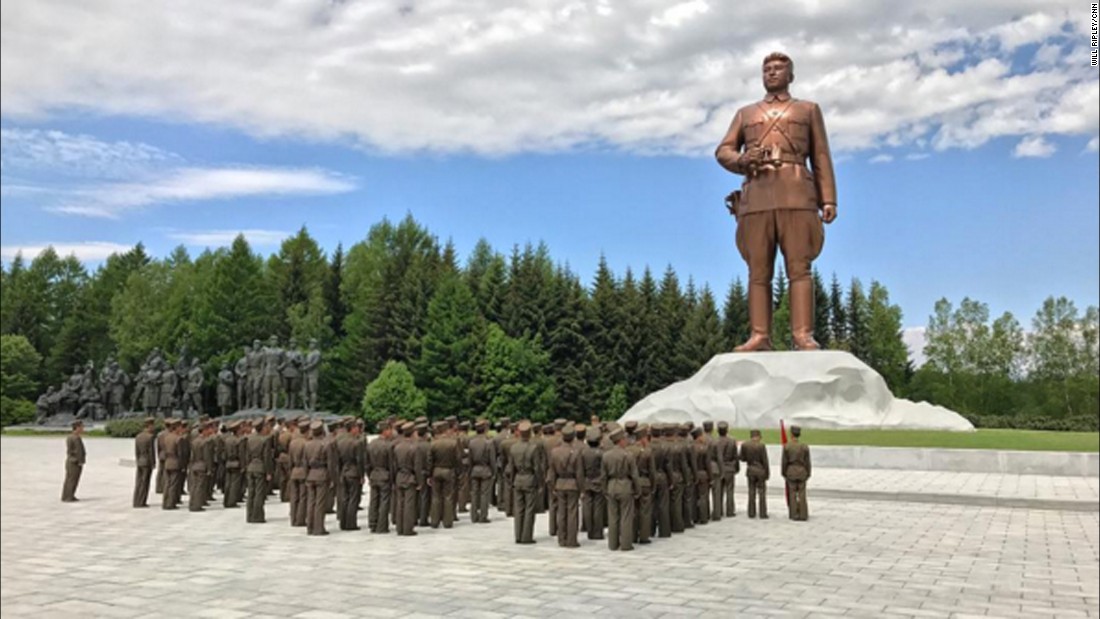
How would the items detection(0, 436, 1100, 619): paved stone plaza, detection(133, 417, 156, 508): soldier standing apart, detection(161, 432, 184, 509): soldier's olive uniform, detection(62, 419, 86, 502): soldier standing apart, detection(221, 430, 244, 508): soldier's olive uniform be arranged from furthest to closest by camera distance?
detection(62, 419, 86, 502): soldier standing apart < detection(221, 430, 244, 508): soldier's olive uniform < detection(133, 417, 156, 508): soldier standing apart < detection(161, 432, 184, 509): soldier's olive uniform < detection(0, 436, 1100, 619): paved stone plaza

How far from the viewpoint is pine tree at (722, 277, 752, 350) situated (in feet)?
155

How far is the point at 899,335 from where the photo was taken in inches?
2039

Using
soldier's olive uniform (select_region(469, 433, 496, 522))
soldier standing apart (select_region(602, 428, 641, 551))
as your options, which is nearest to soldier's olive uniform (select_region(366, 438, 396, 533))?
soldier's olive uniform (select_region(469, 433, 496, 522))

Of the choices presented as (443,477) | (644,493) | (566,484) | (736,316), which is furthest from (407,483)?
(736,316)

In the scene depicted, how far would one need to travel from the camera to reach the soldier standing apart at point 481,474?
37.0ft

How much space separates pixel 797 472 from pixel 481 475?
13.3ft

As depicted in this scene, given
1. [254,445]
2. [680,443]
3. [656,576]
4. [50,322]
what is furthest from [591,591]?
[50,322]

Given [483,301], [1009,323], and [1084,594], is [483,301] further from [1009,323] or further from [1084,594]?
[1084,594]

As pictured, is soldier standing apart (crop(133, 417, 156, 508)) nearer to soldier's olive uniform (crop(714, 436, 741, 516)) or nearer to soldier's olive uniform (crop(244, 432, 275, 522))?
soldier's olive uniform (crop(244, 432, 275, 522))

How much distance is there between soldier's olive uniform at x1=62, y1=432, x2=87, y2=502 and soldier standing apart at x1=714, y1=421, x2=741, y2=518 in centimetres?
924

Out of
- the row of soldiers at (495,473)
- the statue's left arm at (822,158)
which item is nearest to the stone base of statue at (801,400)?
the statue's left arm at (822,158)

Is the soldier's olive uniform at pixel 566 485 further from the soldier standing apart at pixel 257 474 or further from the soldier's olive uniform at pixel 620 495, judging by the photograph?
the soldier standing apart at pixel 257 474

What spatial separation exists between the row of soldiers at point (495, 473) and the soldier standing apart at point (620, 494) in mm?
13

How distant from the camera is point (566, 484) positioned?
9328 mm
